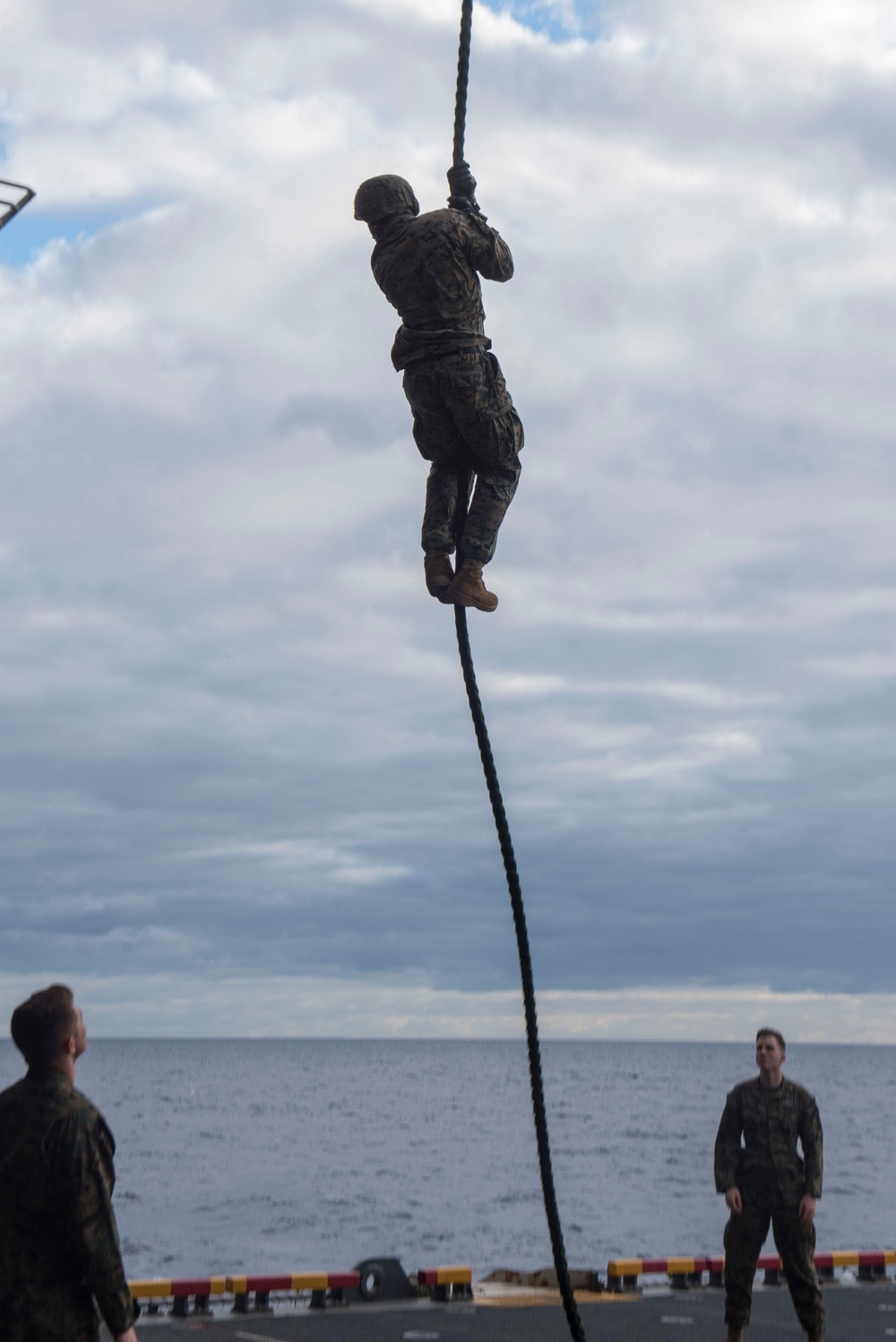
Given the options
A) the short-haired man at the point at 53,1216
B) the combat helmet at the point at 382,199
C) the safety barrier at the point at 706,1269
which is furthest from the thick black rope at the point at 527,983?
the safety barrier at the point at 706,1269

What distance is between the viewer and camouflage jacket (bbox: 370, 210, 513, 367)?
5.44m

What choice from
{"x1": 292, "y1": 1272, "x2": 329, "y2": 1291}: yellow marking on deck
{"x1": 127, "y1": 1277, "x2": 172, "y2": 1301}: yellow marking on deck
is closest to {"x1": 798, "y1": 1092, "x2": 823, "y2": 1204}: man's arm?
{"x1": 292, "y1": 1272, "x2": 329, "y2": 1291}: yellow marking on deck

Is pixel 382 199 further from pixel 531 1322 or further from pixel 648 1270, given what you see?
pixel 648 1270

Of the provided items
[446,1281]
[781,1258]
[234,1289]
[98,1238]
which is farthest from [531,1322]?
[98,1238]

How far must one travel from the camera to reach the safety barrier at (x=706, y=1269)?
1576 cm

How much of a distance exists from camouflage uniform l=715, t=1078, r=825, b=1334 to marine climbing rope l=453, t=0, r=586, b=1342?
6.05m

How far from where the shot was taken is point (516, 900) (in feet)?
16.2

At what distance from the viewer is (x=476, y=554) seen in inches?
227

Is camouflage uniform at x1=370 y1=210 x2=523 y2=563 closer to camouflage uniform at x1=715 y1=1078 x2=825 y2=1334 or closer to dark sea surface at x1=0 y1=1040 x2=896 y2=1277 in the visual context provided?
camouflage uniform at x1=715 y1=1078 x2=825 y2=1334

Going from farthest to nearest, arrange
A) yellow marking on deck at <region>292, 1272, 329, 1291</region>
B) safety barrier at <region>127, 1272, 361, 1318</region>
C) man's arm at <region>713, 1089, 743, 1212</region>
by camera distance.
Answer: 1. yellow marking on deck at <region>292, 1272, 329, 1291</region>
2. safety barrier at <region>127, 1272, 361, 1318</region>
3. man's arm at <region>713, 1089, 743, 1212</region>

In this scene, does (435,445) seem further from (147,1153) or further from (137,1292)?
(147,1153)

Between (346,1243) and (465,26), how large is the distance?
40706mm

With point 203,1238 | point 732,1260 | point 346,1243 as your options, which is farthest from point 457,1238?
point 732,1260

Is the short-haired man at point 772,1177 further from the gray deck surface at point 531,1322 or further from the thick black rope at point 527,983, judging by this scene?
the thick black rope at point 527,983
